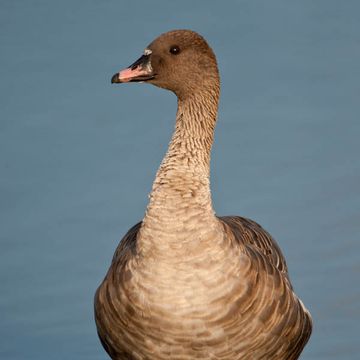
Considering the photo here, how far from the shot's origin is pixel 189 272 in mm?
5566

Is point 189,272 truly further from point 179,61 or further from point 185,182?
point 179,61

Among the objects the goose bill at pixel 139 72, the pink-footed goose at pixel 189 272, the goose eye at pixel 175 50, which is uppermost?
the goose eye at pixel 175 50

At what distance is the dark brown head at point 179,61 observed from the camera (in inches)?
237

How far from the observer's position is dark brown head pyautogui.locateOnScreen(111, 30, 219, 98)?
6016 millimetres

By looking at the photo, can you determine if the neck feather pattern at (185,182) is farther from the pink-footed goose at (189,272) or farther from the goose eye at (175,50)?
the goose eye at (175,50)

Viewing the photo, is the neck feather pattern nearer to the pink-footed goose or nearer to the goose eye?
the pink-footed goose

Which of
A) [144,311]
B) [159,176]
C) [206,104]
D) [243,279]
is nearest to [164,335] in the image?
[144,311]

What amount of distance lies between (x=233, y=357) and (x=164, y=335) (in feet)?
1.46

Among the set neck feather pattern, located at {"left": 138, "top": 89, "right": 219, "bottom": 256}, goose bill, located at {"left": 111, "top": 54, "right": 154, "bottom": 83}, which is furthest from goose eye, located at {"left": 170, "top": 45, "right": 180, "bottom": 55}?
neck feather pattern, located at {"left": 138, "top": 89, "right": 219, "bottom": 256}

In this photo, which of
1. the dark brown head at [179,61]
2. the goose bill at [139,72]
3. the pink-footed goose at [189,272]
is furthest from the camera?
the dark brown head at [179,61]

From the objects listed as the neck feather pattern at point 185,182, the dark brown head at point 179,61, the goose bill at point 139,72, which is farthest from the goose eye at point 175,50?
the neck feather pattern at point 185,182

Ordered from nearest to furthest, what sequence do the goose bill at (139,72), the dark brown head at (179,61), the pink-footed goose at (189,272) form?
the pink-footed goose at (189,272)
the goose bill at (139,72)
the dark brown head at (179,61)

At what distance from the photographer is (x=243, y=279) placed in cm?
571

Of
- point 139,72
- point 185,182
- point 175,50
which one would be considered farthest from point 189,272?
point 175,50
